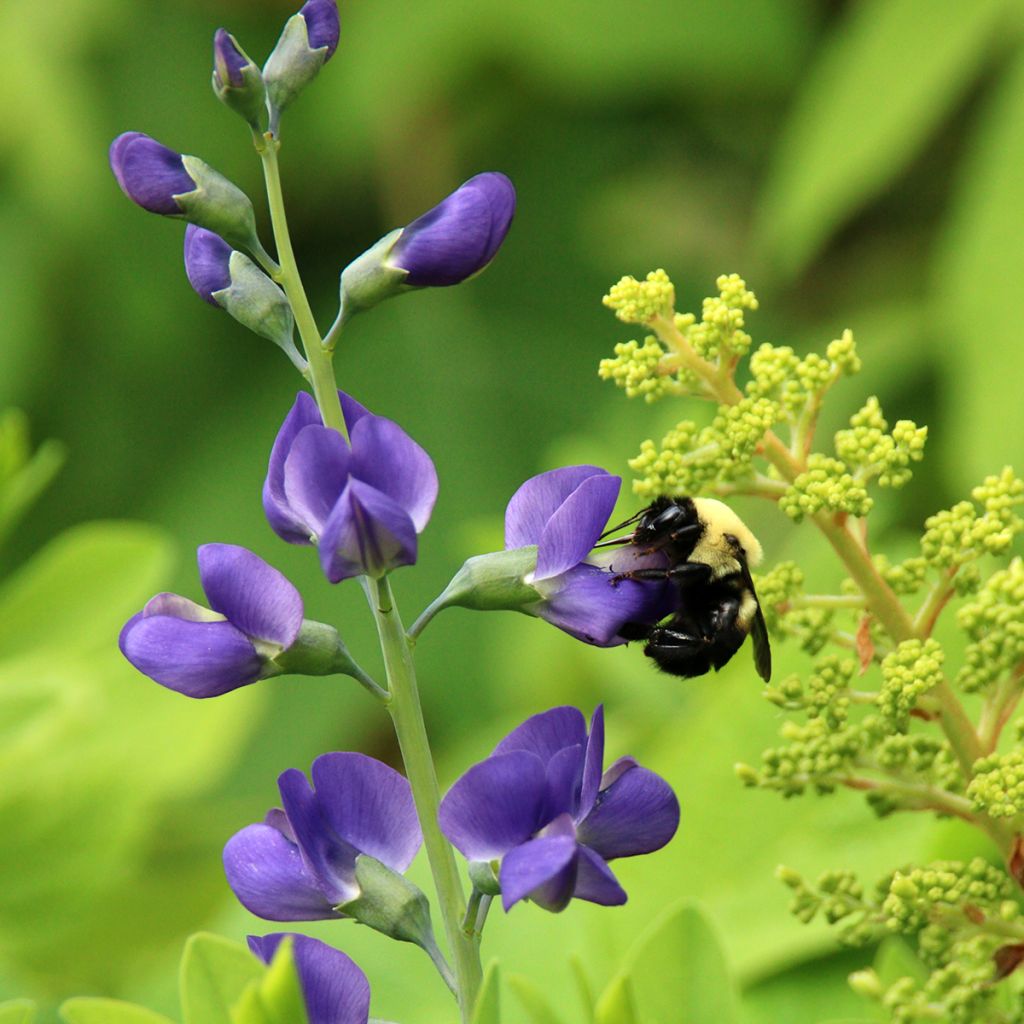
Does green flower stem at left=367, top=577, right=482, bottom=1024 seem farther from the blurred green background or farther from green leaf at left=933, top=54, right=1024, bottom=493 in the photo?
green leaf at left=933, top=54, right=1024, bottom=493

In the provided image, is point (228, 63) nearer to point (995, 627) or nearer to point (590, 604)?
point (590, 604)

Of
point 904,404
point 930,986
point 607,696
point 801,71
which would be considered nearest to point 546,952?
point 930,986

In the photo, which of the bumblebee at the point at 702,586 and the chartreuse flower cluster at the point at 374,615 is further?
the bumblebee at the point at 702,586

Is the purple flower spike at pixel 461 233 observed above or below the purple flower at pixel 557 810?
above

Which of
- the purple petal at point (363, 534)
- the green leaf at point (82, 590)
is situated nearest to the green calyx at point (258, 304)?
the purple petal at point (363, 534)

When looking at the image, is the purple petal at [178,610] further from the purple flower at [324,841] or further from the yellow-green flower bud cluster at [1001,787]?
the yellow-green flower bud cluster at [1001,787]

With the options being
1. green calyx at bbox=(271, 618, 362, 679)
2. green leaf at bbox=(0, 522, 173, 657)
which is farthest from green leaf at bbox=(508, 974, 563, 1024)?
green leaf at bbox=(0, 522, 173, 657)
